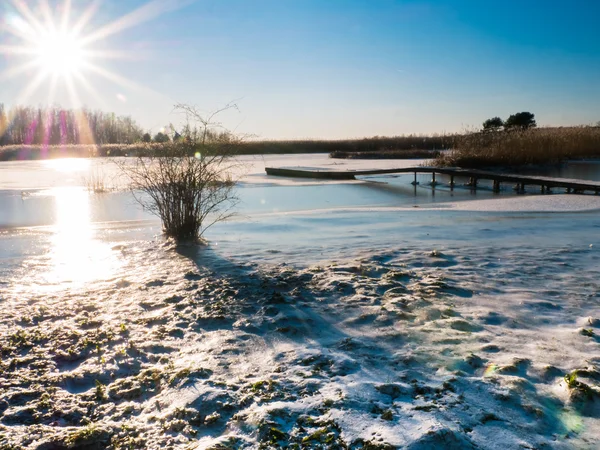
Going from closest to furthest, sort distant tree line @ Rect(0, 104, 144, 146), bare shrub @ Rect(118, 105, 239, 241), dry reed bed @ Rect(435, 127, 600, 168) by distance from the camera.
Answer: bare shrub @ Rect(118, 105, 239, 241) → dry reed bed @ Rect(435, 127, 600, 168) → distant tree line @ Rect(0, 104, 144, 146)

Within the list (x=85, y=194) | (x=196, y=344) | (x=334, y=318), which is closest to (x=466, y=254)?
(x=334, y=318)

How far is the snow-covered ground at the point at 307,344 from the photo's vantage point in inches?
103

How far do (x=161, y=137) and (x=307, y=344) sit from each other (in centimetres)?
587

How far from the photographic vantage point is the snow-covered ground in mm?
2625

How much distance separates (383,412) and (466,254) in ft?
13.1

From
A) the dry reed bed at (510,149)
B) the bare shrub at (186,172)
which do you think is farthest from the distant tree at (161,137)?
the dry reed bed at (510,149)

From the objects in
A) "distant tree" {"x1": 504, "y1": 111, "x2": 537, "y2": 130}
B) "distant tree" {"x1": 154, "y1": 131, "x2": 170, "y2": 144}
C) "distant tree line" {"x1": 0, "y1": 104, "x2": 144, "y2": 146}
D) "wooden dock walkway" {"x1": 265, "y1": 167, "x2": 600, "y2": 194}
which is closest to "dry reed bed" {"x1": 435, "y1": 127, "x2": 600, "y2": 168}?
"wooden dock walkway" {"x1": 265, "y1": 167, "x2": 600, "y2": 194}

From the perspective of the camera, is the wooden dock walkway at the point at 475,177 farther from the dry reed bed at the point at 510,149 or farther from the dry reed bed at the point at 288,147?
the dry reed bed at the point at 288,147

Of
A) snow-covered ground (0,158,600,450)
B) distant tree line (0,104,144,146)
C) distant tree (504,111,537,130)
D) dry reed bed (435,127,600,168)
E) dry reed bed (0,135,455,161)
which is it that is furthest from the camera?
distant tree line (0,104,144,146)

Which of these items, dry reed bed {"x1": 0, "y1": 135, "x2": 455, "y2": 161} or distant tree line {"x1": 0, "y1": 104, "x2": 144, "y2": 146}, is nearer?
dry reed bed {"x1": 0, "y1": 135, "x2": 455, "y2": 161}

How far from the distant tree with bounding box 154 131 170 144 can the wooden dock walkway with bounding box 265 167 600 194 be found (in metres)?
12.1

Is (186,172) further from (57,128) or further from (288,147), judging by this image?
(57,128)

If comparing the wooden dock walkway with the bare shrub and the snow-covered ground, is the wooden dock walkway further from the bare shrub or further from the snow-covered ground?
the bare shrub

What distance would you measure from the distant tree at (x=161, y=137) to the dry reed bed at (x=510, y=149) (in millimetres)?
17874
